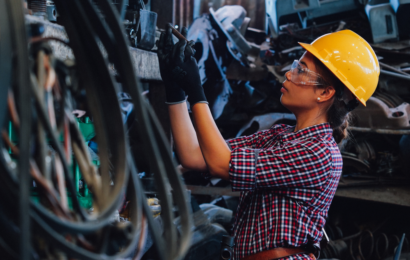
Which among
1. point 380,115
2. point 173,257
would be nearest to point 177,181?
point 173,257

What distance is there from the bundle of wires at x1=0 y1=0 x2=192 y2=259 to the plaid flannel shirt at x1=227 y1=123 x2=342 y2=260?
32.6 inches

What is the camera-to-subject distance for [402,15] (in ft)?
15.2

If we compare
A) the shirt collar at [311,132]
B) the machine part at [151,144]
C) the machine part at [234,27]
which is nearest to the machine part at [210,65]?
the machine part at [234,27]

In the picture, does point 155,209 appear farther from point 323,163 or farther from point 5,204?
point 5,204

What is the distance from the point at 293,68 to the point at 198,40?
290 centimetres

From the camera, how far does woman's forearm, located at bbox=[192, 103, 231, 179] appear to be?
5.09 ft

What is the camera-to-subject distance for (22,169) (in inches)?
19.5

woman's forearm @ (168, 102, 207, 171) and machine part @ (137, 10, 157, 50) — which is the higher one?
machine part @ (137, 10, 157, 50)

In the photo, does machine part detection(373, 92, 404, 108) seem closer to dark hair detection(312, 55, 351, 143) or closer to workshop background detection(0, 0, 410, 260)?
workshop background detection(0, 0, 410, 260)

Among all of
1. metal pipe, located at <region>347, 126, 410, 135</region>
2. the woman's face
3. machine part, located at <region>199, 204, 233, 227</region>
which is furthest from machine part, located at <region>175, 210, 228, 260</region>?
metal pipe, located at <region>347, 126, 410, 135</region>

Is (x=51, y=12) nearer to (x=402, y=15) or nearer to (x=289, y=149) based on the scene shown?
(x=289, y=149)

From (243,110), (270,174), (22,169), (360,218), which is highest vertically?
(22,169)

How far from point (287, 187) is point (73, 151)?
1.08 metres

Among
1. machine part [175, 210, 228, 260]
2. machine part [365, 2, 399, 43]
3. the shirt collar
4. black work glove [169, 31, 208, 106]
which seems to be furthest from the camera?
machine part [365, 2, 399, 43]
